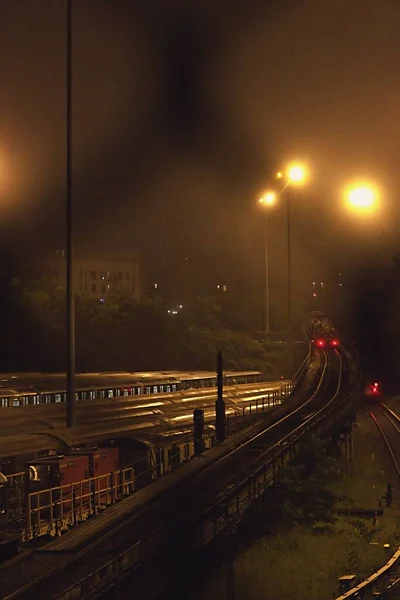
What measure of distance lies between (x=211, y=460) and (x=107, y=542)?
8.14 meters

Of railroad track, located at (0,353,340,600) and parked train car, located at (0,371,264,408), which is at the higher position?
parked train car, located at (0,371,264,408)

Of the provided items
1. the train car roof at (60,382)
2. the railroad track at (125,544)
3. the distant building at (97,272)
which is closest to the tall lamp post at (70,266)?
the railroad track at (125,544)

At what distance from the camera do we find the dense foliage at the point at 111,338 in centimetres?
3619

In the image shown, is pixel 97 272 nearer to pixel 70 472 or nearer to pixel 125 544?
pixel 70 472

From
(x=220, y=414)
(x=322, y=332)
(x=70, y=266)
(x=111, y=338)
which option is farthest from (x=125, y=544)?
(x=322, y=332)

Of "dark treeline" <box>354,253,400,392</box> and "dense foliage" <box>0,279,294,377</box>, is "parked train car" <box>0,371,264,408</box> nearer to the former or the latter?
"dense foliage" <box>0,279,294,377</box>

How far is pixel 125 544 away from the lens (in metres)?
10.4

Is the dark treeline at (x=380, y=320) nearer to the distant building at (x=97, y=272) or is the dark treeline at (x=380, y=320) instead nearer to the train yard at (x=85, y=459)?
the distant building at (x=97, y=272)

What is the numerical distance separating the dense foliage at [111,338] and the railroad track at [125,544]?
20.4m

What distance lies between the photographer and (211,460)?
1869cm

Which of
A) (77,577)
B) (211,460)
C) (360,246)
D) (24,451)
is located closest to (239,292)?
(360,246)

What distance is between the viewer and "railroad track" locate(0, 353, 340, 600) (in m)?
8.74

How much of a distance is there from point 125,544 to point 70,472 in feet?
12.9

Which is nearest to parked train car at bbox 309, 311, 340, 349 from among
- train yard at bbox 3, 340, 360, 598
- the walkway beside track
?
train yard at bbox 3, 340, 360, 598
